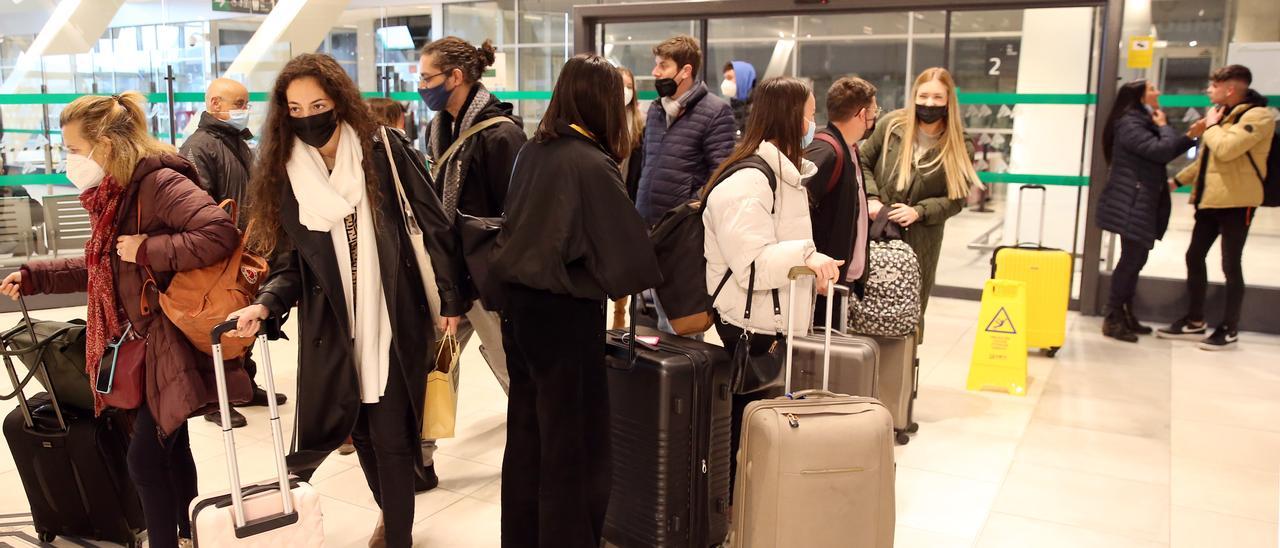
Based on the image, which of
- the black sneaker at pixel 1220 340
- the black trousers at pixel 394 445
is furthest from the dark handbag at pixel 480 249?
the black sneaker at pixel 1220 340

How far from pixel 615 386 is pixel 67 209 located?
6140 mm

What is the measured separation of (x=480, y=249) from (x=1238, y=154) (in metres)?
5.31

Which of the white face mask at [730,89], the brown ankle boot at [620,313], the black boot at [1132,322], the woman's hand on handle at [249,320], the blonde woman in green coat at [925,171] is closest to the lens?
the woman's hand on handle at [249,320]

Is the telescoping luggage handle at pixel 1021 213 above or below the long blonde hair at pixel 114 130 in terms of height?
below

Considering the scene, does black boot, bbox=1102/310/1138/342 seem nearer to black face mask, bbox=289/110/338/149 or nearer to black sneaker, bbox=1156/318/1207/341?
black sneaker, bbox=1156/318/1207/341

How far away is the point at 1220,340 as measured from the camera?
20.7 ft

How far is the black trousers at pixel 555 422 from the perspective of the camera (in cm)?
261

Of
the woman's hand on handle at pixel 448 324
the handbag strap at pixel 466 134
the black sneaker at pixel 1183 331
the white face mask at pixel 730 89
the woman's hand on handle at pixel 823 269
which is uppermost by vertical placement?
the white face mask at pixel 730 89

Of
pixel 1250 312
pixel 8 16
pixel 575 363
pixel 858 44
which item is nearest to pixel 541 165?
pixel 575 363

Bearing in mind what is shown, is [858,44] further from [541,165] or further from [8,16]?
[541,165]

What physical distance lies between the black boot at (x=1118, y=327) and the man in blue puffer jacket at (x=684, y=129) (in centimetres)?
318

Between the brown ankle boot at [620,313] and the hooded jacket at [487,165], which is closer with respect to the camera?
the hooded jacket at [487,165]

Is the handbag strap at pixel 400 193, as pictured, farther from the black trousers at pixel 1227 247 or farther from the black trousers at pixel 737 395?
the black trousers at pixel 1227 247

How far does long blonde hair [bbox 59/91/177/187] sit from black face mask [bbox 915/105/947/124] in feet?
10.6
